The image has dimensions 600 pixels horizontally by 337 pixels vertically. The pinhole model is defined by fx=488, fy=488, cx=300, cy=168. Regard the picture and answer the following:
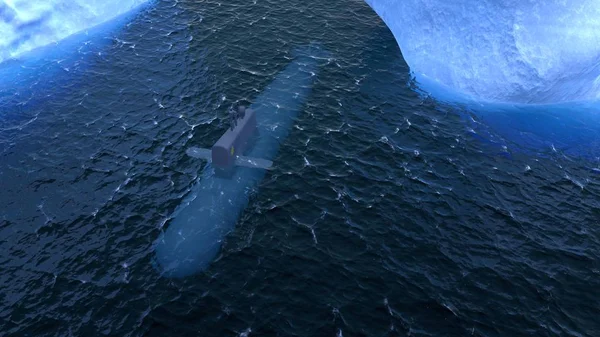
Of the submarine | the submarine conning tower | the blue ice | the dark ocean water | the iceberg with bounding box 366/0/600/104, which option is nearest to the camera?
the dark ocean water

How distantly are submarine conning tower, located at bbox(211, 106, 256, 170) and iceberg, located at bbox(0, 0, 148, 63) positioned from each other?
1354 inches

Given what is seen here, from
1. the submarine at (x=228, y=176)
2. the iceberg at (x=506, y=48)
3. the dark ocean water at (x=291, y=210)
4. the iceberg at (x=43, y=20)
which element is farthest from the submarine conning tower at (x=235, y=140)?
the iceberg at (x=43, y=20)

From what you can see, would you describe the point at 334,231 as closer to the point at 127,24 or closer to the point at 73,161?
the point at 73,161

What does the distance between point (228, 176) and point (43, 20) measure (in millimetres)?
39618

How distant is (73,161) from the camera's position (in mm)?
47938

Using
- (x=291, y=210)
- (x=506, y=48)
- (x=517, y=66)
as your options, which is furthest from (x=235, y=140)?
(x=517, y=66)

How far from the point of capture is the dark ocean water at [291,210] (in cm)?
3534

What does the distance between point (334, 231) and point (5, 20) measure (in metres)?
51.4

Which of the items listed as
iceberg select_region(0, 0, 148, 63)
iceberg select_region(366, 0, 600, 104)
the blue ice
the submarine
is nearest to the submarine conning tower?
the submarine

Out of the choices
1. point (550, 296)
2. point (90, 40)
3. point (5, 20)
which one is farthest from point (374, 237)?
point (5, 20)

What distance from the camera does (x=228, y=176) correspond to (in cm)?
4616

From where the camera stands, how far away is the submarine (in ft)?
129

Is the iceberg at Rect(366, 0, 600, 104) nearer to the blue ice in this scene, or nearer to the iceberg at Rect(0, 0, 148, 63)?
the blue ice

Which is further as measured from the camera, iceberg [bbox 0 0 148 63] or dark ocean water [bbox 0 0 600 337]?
iceberg [bbox 0 0 148 63]
